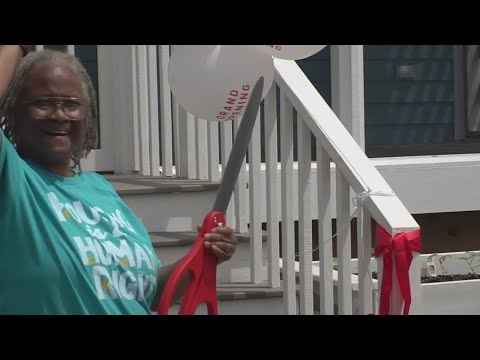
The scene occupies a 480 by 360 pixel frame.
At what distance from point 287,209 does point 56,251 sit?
1.96 metres

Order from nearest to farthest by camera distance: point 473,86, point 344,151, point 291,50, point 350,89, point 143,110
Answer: point 291,50 < point 344,151 < point 143,110 < point 350,89 < point 473,86

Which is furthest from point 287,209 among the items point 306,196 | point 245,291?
point 245,291

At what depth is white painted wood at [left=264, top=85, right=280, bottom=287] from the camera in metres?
3.81

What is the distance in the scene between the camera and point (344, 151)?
3.27m

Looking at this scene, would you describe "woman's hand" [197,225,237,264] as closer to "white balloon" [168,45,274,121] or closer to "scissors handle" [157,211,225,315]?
"scissors handle" [157,211,225,315]

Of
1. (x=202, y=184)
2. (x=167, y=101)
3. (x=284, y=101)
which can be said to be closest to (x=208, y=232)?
(x=284, y=101)

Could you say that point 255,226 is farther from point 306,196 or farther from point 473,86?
point 473,86

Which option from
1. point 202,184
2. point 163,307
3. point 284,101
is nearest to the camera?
point 163,307

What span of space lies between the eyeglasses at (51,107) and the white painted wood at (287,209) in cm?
178

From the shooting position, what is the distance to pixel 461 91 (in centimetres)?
851

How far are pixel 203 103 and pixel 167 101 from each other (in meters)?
1.96
